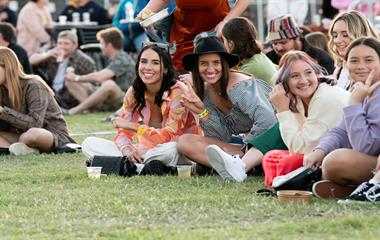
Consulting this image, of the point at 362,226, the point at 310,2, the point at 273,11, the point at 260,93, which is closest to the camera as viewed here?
the point at 362,226

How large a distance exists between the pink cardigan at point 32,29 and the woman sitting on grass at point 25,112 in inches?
342

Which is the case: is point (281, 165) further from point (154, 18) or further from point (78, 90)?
point (78, 90)

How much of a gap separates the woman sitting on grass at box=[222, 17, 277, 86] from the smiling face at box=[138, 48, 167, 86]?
0.68 metres

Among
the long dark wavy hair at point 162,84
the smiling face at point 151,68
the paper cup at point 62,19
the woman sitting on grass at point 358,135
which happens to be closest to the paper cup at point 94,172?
the long dark wavy hair at point 162,84

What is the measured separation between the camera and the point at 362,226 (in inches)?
206

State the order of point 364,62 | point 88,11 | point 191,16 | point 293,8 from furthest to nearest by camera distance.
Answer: point 88,11 → point 293,8 → point 191,16 → point 364,62

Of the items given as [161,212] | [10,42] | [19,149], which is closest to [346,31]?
[161,212]

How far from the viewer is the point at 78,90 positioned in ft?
51.0

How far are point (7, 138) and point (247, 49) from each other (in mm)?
2422

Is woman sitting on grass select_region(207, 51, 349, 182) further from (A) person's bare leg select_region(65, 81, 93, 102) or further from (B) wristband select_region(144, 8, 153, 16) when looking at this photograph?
(A) person's bare leg select_region(65, 81, 93, 102)

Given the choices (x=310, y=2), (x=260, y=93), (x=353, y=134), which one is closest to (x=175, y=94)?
(x=260, y=93)

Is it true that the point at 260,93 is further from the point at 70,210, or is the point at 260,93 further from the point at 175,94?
the point at 70,210

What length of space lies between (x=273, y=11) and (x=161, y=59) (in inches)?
429

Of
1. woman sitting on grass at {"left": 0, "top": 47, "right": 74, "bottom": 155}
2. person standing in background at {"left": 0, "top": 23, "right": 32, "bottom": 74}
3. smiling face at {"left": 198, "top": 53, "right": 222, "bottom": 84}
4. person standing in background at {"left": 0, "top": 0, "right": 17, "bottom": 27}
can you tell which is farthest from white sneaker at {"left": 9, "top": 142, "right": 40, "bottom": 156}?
person standing in background at {"left": 0, "top": 0, "right": 17, "bottom": 27}
